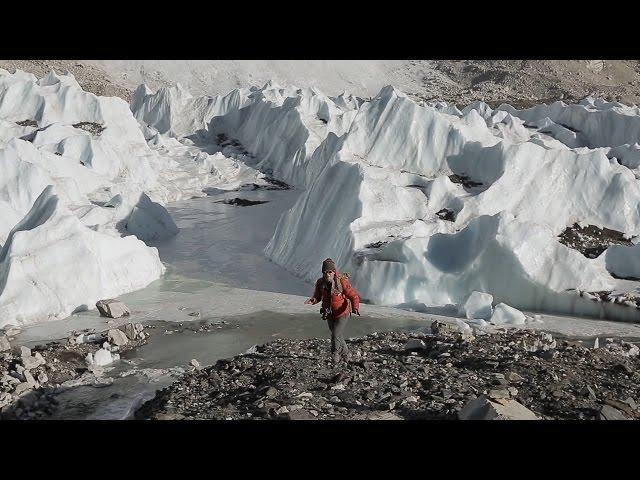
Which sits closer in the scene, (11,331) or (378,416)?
(378,416)

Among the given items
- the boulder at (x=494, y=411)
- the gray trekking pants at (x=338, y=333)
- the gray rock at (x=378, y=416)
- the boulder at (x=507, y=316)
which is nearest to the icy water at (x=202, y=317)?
the boulder at (x=507, y=316)

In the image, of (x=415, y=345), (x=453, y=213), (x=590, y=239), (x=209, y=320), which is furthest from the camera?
(x=453, y=213)

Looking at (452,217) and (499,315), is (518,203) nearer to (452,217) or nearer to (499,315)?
(452,217)

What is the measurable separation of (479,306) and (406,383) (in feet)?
21.1

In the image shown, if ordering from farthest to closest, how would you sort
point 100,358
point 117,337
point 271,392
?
point 117,337
point 100,358
point 271,392

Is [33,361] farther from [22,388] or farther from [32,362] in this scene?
[22,388]

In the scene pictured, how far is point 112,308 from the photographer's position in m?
14.8

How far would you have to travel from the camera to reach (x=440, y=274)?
1548 cm

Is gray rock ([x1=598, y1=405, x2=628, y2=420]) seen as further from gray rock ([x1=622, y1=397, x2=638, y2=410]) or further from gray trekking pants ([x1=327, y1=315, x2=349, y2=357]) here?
gray trekking pants ([x1=327, y1=315, x2=349, y2=357])

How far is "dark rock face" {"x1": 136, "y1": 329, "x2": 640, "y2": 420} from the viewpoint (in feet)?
23.7

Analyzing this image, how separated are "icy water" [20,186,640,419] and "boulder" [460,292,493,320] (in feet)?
1.79

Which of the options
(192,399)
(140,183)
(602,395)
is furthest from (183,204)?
(602,395)

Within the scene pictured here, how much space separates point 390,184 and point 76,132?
20.3 meters

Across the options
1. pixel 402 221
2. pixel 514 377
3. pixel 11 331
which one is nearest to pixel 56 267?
pixel 11 331
